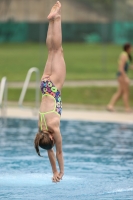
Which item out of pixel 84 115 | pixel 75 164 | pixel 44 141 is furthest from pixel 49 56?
pixel 84 115

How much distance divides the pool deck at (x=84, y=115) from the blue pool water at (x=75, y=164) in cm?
88

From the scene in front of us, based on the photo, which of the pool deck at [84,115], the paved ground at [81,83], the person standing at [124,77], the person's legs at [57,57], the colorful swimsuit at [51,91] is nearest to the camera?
the colorful swimsuit at [51,91]

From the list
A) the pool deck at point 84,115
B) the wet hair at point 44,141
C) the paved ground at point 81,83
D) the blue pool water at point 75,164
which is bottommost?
the paved ground at point 81,83

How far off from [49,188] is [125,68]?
1216 cm

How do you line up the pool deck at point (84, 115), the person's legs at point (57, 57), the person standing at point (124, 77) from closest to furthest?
the person's legs at point (57, 57) < the pool deck at point (84, 115) < the person standing at point (124, 77)

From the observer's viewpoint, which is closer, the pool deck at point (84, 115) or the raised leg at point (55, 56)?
the raised leg at point (55, 56)

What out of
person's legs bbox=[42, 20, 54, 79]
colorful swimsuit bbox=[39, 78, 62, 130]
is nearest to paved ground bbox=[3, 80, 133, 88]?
person's legs bbox=[42, 20, 54, 79]

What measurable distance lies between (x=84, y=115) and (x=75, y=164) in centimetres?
823

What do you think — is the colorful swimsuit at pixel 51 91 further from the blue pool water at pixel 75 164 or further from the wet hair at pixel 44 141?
the blue pool water at pixel 75 164

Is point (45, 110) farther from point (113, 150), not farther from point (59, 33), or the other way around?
point (113, 150)

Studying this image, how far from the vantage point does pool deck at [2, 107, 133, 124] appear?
2077 cm

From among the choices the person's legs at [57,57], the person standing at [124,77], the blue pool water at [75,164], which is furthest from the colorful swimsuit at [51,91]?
the person standing at [124,77]

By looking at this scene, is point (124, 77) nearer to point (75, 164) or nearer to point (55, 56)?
point (75, 164)

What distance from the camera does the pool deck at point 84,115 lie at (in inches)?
818
